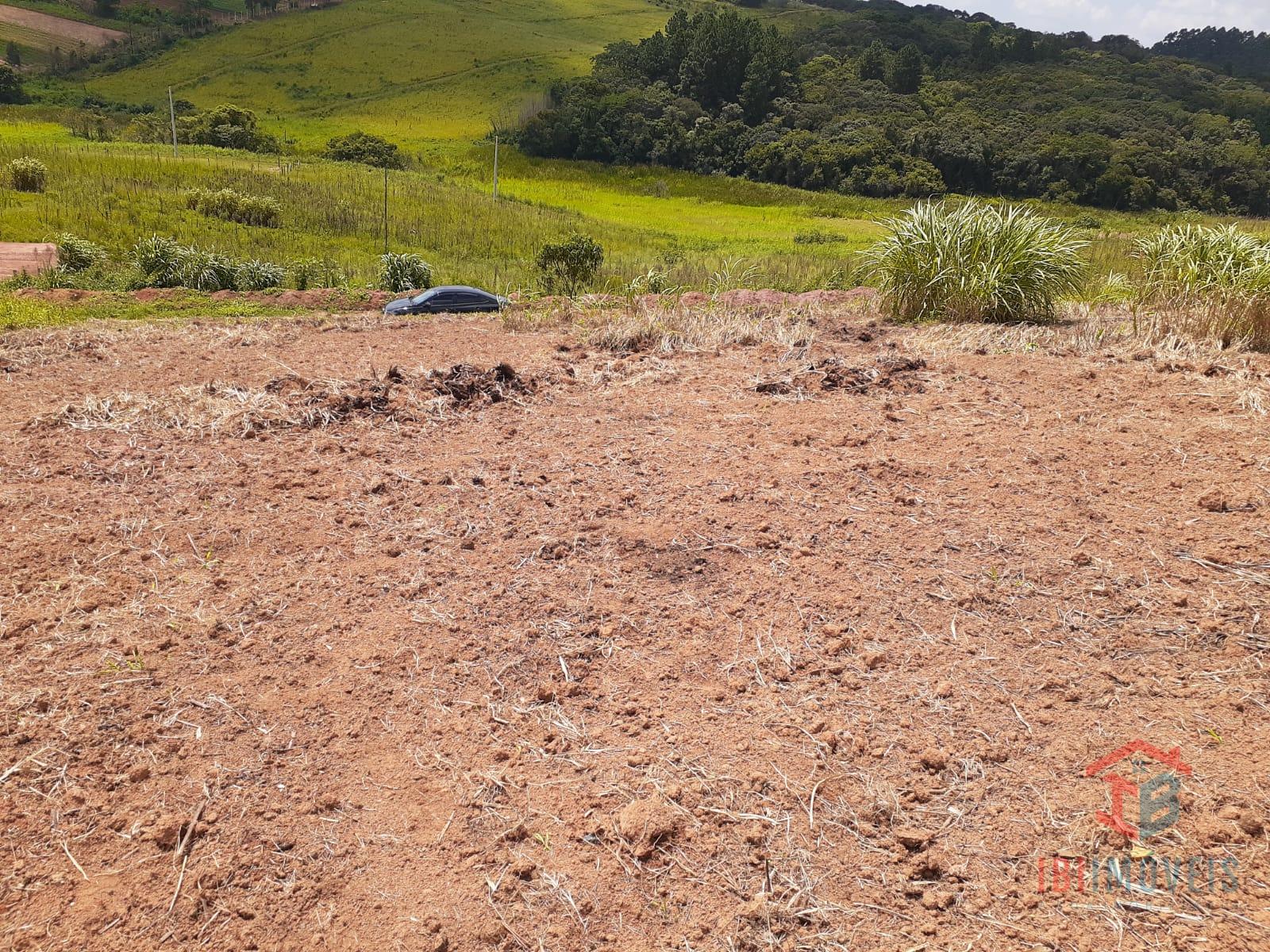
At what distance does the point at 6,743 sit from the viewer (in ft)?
7.77

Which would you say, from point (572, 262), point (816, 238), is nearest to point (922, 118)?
point (816, 238)

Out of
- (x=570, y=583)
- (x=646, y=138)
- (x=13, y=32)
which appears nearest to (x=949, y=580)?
(x=570, y=583)

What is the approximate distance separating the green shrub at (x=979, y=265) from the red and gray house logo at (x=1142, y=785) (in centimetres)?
567

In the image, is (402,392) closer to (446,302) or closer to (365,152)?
(446,302)

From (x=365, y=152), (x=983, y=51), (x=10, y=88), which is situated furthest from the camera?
(x=983, y=51)

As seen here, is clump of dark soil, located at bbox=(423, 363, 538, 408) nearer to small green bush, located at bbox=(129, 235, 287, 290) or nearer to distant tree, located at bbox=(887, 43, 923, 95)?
small green bush, located at bbox=(129, 235, 287, 290)

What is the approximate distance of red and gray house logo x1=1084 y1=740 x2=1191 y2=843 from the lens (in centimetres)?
203

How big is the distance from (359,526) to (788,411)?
8.50ft

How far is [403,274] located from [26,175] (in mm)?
14268

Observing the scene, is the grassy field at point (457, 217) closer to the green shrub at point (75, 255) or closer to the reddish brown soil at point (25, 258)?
the reddish brown soil at point (25, 258)

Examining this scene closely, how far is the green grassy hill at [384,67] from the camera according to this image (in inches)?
2077

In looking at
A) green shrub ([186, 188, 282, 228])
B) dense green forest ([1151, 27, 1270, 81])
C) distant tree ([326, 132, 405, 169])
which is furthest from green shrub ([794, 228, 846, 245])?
dense green forest ([1151, 27, 1270, 81])

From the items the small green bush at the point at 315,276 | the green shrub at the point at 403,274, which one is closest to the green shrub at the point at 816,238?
the green shrub at the point at 403,274

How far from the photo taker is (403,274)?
48.9ft
